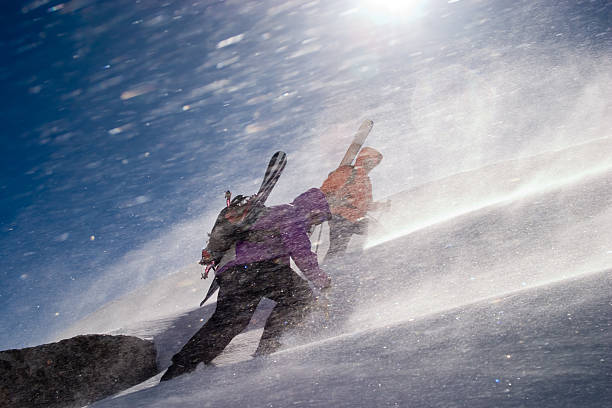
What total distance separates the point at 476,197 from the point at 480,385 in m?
5.71

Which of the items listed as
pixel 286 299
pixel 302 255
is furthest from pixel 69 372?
pixel 302 255

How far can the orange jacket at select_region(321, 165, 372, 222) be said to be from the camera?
17.2ft

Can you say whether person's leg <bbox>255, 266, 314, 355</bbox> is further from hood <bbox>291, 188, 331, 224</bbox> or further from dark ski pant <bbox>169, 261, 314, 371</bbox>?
hood <bbox>291, 188, 331, 224</bbox>

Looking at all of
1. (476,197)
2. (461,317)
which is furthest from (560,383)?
(476,197)

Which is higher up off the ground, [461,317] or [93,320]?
[461,317]

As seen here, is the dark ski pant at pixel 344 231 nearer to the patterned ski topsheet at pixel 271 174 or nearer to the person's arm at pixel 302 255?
the person's arm at pixel 302 255

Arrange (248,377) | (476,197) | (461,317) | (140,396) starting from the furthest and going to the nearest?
(476,197)
(140,396)
(248,377)
(461,317)

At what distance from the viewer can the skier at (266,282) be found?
133 inches

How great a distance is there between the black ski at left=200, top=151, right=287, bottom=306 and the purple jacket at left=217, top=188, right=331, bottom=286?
0.08m

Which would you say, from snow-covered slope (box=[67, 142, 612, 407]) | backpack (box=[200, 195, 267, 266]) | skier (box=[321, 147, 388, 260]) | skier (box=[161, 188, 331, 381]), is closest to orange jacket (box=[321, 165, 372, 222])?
skier (box=[321, 147, 388, 260])

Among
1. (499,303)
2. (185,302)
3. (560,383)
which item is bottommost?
(185,302)

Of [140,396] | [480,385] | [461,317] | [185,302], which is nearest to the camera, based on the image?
[480,385]

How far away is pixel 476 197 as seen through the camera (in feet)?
21.9

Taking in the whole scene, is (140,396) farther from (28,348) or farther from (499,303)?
(499,303)
